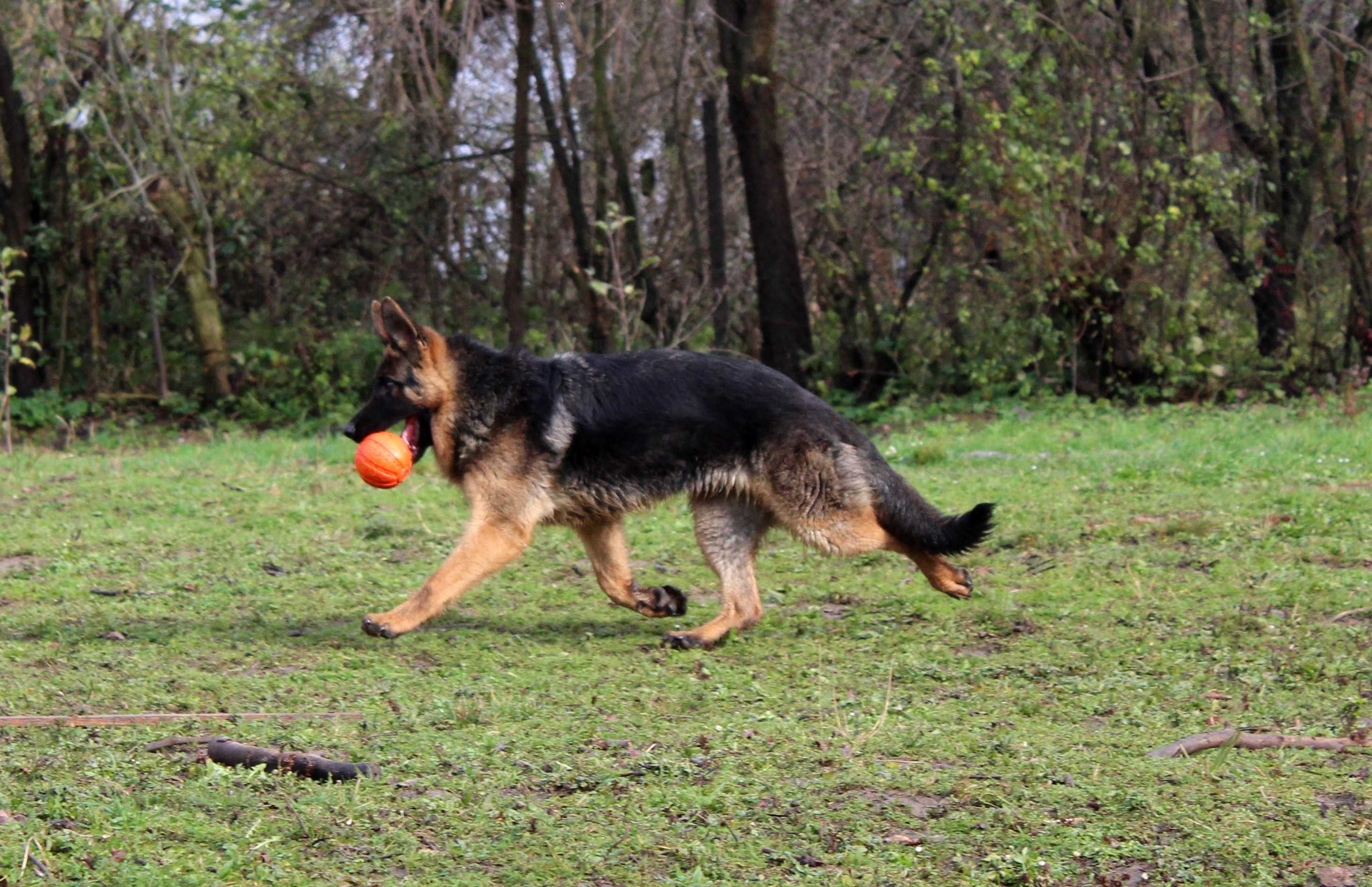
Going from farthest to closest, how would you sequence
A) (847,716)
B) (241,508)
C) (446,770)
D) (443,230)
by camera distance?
1. (443,230)
2. (241,508)
3. (847,716)
4. (446,770)

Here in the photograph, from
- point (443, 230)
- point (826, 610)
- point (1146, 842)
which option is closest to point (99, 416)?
point (443, 230)

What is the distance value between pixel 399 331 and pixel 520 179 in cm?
1053

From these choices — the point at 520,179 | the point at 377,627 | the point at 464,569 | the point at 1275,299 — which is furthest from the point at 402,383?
the point at 1275,299

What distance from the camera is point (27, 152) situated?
16.0 metres

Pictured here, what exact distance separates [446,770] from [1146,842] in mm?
2041

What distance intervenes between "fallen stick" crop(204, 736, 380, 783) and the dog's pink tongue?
253 centimetres

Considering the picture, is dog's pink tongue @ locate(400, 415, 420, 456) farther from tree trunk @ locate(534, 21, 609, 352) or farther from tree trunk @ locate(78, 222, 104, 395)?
tree trunk @ locate(78, 222, 104, 395)

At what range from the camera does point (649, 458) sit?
6527mm

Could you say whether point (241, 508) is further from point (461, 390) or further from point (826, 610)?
point (826, 610)

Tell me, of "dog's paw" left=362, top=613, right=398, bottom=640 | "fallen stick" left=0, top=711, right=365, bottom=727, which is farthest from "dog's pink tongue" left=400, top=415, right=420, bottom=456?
"fallen stick" left=0, top=711, right=365, bottom=727

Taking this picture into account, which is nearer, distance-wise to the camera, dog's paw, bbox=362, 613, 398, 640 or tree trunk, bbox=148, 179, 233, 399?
dog's paw, bbox=362, 613, 398, 640

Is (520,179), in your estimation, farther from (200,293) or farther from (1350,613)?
(1350,613)

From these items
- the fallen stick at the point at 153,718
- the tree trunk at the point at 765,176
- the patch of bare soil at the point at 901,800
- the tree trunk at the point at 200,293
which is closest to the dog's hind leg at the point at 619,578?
the fallen stick at the point at 153,718

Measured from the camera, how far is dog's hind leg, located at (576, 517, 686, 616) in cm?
689
